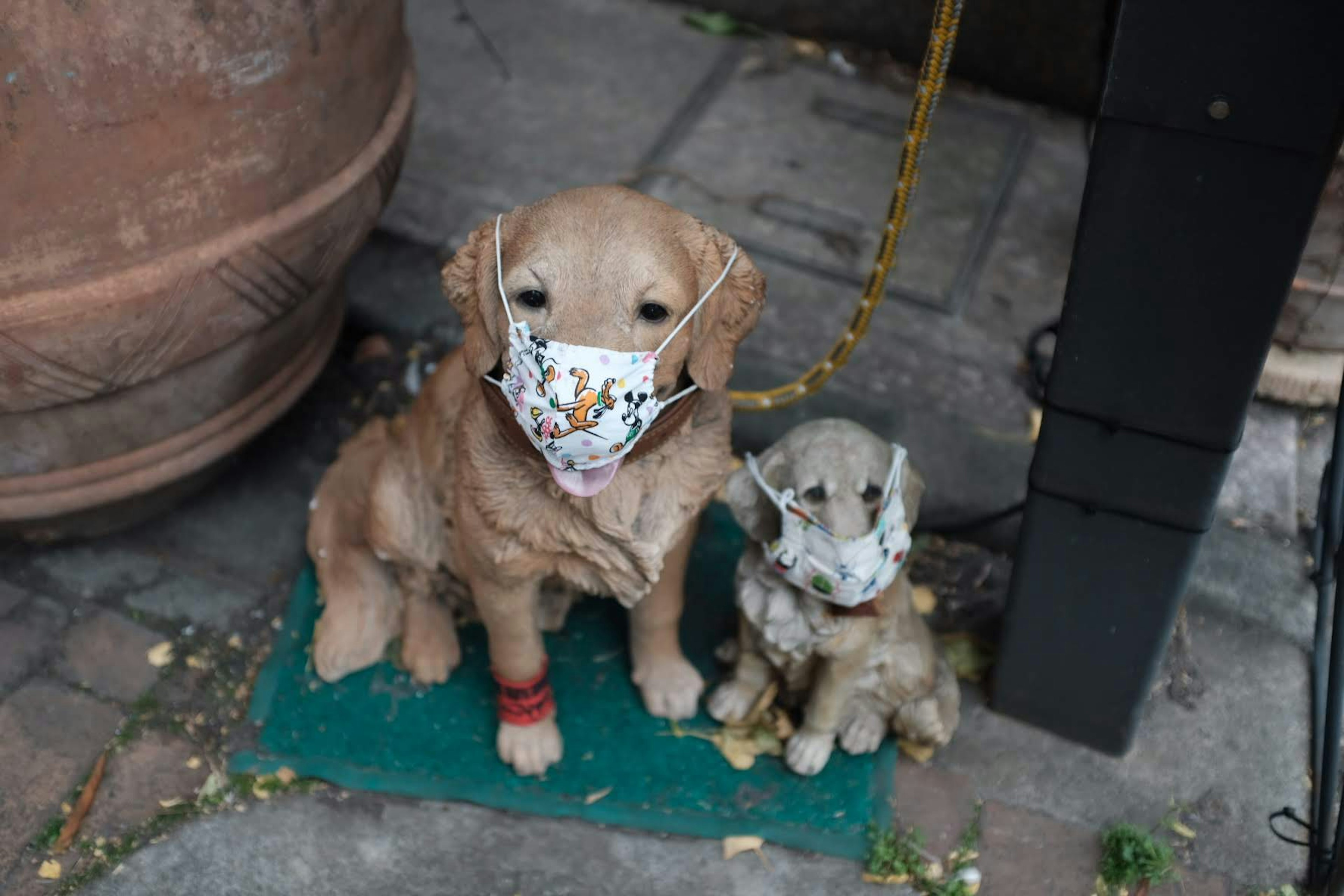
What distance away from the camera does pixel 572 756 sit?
2.90 m

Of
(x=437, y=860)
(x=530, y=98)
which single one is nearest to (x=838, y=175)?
(x=530, y=98)

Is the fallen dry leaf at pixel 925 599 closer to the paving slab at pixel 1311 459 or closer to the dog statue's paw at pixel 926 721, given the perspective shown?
the dog statue's paw at pixel 926 721

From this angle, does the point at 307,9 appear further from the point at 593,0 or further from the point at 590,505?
the point at 593,0

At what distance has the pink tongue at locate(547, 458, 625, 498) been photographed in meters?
2.27

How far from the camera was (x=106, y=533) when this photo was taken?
3.31m

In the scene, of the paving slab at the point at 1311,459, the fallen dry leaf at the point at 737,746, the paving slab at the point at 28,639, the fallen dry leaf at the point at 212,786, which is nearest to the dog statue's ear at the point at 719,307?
the fallen dry leaf at the point at 737,746

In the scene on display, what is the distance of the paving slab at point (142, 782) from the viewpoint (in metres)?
2.79

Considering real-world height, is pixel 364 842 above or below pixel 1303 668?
below

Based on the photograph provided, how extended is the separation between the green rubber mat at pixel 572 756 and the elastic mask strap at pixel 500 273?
118cm

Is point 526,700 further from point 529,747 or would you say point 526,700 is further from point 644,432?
point 644,432

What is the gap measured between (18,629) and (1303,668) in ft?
10.2

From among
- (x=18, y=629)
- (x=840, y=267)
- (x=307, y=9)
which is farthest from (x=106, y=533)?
(x=840, y=267)

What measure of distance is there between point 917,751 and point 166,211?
6.43 feet

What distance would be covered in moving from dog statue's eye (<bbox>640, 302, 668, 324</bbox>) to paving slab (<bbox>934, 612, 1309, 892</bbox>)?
4.13 ft
